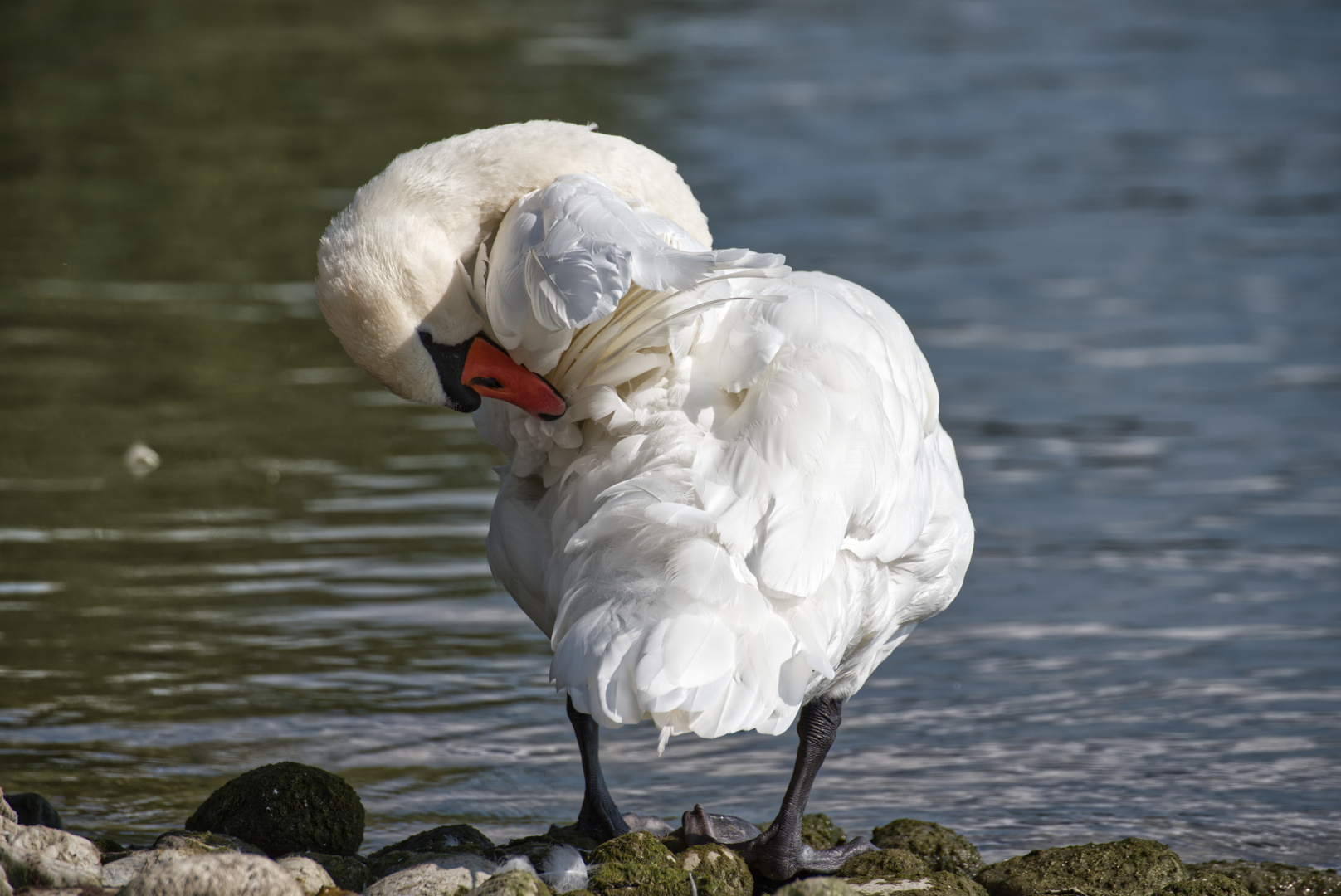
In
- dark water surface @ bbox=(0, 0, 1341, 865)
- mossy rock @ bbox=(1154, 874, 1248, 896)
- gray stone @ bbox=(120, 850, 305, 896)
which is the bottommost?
dark water surface @ bbox=(0, 0, 1341, 865)

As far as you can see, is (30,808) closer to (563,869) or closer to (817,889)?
(563,869)

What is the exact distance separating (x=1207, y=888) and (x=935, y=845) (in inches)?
34.5

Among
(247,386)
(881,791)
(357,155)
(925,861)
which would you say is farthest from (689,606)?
→ (357,155)

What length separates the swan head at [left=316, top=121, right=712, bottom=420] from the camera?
502 centimetres

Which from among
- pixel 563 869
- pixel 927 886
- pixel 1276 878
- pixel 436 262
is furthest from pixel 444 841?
pixel 1276 878

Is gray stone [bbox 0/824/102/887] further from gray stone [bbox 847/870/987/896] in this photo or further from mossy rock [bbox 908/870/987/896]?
mossy rock [bbox 908/870/987/896]

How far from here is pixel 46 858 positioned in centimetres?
475

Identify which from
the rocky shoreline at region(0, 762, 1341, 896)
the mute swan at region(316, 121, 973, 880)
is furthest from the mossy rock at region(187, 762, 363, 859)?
the mute swan at region(316, 121, 973, 880)

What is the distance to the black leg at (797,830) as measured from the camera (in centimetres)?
553

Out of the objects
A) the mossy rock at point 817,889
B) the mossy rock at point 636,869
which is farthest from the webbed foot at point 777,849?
the mossy rock at point 817,889

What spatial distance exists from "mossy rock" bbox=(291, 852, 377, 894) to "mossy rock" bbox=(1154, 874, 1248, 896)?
7.68ft

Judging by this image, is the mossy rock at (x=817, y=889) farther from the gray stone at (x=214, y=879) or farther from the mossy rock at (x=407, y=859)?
the gray stone at (x=214, y=879)

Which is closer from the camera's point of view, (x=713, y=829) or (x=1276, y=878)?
(x=1276, y=878)

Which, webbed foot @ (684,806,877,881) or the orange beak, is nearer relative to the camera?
the orange beak
